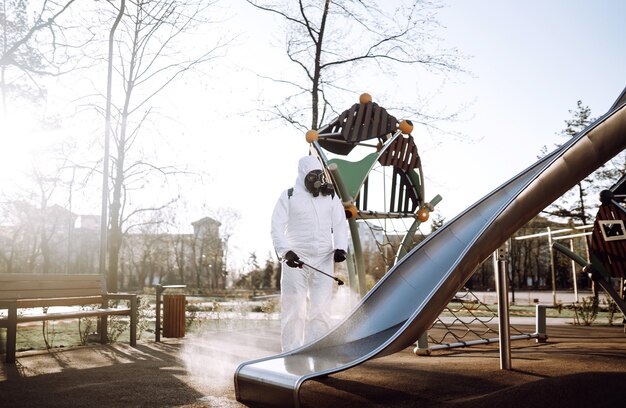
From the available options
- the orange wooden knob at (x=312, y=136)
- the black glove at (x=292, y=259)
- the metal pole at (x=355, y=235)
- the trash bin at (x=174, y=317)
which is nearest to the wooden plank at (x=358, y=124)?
the orange wooden knob at (x=312, y=136)

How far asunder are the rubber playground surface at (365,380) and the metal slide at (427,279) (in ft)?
1.01

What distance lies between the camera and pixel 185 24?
16000 mm

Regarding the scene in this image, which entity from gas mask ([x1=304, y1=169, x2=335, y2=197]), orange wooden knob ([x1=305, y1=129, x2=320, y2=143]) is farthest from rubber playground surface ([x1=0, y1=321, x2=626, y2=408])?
orange wooden knob ([x1=305, y1=129, x2=320, y2=143])

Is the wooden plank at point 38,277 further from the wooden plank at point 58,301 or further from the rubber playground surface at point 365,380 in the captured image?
the rubber playground surface at point 365,380

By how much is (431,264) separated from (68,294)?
19.4 feet

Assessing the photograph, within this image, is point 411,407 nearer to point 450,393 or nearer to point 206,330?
point 450,393

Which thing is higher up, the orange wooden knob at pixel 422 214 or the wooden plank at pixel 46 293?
the orange wooden knob at pixel 422 214

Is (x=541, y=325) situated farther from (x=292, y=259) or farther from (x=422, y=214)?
(x=292, y=259)

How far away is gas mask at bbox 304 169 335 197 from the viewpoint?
646cm

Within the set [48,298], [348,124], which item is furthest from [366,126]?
[48,298]

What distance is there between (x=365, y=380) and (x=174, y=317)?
6.18 meters

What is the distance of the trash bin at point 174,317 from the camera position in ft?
34.9

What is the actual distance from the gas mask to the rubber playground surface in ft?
6.78

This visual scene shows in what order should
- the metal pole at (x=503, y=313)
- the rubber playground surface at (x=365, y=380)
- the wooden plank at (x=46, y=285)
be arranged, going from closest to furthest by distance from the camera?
the rubber playground surface at (x=365, y=380)
the metal pole at (x=503, y=313)
the wooden plank at (x=46, y=285)
